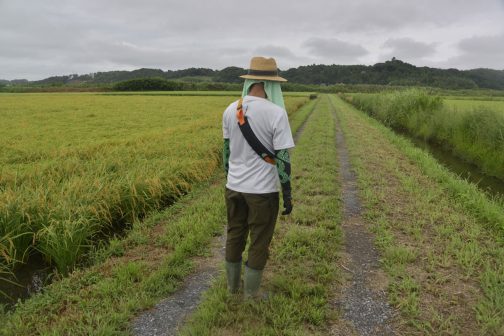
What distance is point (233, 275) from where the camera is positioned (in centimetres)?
327

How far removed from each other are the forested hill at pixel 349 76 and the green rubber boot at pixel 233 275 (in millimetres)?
89985

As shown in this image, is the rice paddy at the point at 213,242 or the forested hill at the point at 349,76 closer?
the rice paddy at the point at 213,242

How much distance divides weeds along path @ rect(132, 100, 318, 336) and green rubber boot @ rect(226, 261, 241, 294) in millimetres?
328

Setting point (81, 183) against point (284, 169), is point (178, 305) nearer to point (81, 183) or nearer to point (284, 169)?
point (284, 169)

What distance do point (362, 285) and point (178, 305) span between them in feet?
6.31

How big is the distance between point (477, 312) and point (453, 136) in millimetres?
12002

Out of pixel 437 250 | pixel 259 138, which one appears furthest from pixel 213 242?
pixel 437 250

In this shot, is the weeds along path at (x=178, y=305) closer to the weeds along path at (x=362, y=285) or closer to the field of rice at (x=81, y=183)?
the weeds along path at (x=362, y=285)

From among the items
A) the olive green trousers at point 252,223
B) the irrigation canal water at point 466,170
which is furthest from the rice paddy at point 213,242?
the irrigation canal water at point 466,170

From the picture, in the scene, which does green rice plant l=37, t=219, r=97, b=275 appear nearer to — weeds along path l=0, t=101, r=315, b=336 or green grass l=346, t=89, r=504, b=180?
weeds along path l=0, t=101, r=315, b=336

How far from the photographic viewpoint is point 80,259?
4211 millimetres

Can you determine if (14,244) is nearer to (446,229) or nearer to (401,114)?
(446,229)

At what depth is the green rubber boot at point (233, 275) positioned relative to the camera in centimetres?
323

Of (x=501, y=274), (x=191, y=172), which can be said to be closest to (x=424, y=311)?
(x=501, y=274)
